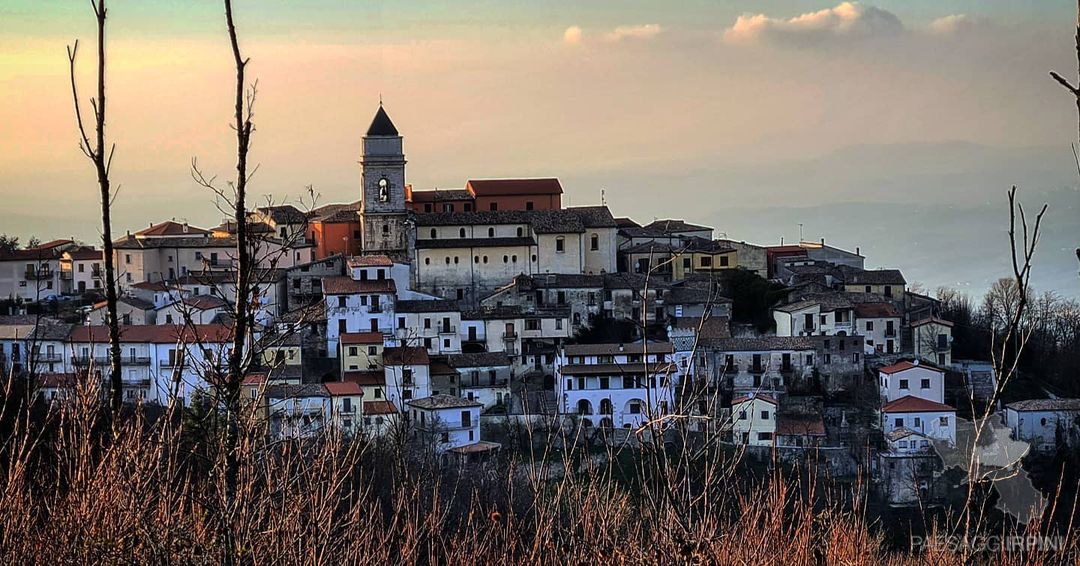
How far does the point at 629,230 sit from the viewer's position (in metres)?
38.4

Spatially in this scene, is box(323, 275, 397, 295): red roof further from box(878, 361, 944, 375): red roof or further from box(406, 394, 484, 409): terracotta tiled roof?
box(878, 361, 944, 375): red roof

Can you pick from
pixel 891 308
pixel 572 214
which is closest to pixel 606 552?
pixel 891 308

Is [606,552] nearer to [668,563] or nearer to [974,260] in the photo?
[668,563]

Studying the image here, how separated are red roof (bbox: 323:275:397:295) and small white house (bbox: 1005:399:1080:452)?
13.5 metres

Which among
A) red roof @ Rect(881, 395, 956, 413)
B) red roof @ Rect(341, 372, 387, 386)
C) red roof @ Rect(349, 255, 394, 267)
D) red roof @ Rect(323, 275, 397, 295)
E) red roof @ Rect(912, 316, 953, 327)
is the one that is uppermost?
red roof @ Rect(349, 255, 394, 267)

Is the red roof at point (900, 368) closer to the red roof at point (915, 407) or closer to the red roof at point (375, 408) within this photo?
the red roof at point (915, 407)

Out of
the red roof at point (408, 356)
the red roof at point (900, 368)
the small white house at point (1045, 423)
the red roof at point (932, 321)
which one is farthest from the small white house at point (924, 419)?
the red roof at point (408, 356)

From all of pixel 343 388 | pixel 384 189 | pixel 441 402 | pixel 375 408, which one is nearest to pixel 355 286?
pixel 343 388

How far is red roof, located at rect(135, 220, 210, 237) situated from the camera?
39.3 meters

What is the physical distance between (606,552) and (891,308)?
27048 mm

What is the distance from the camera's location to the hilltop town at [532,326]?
27.0 metres

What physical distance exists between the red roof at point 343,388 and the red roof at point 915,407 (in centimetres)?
1056

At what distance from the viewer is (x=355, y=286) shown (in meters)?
30.8

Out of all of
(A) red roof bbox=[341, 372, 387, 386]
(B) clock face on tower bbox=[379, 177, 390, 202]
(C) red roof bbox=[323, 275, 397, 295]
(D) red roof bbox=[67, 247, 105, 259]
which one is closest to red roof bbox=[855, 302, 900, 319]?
(C) red roof bbox=[323, 275, 397, 295]
